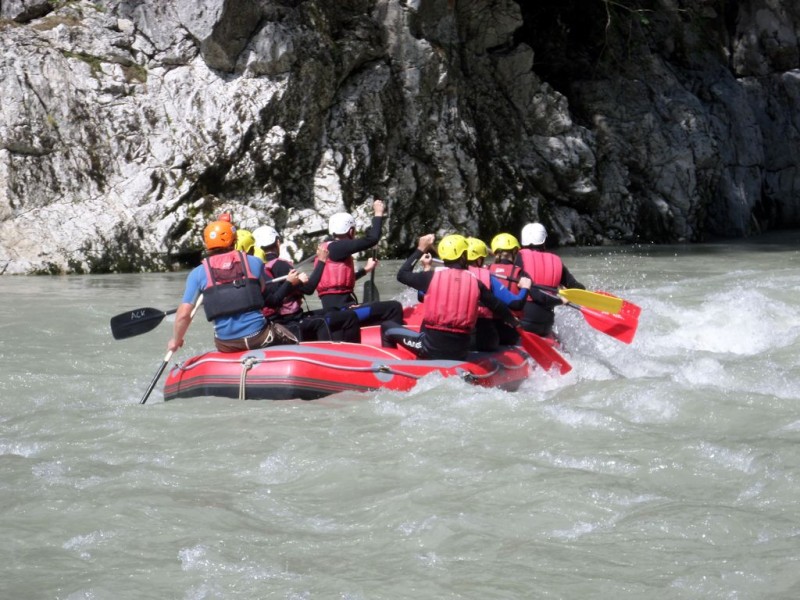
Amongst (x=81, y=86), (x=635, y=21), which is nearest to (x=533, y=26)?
(x=635, y=21)

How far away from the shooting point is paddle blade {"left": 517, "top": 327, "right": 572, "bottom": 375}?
7.84 m

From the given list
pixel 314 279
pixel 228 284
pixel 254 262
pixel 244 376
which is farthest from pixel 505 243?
pixel 244 376

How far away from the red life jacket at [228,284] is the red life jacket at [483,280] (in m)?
1.64

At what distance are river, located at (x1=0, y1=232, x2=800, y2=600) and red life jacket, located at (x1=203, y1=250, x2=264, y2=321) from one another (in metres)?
0.66

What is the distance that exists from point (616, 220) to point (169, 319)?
10531 millimetres

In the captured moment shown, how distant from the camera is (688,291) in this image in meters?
12.1

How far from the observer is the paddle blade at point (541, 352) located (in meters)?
7.84

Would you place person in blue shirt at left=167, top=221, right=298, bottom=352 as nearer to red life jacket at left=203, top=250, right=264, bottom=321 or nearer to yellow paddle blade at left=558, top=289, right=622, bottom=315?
red life jacket at left=203, top=250, right=264, bottom=321

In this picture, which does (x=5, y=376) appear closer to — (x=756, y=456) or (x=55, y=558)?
(x=55, y=558)

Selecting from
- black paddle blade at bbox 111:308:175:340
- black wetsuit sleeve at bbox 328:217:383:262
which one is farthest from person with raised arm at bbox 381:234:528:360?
black paddle blade at bbox 111:308:175:340

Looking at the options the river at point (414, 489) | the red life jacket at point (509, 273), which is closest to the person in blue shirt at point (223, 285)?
the river at point (414, 489)

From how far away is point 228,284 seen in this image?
6.84 meters

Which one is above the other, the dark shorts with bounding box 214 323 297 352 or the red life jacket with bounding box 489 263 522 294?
the red life jacket with bounding box 489 263 522 294

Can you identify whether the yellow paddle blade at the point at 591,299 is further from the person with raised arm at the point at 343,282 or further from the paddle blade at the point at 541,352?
the person with raised arm at the point at 343,282
